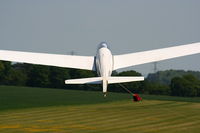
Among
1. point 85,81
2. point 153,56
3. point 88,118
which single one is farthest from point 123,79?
point 153,56

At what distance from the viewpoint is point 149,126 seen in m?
43.2

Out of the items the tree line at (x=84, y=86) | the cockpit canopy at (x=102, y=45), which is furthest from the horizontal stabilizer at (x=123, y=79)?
the tree line at (x=84, y=86)

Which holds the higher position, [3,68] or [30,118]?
[3,68]

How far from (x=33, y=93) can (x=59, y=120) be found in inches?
1410

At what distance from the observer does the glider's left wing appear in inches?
1911

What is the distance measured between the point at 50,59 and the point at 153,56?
10.2m

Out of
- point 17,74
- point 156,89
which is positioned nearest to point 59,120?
point 156,89

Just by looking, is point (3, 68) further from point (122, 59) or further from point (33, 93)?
point (122, 59)

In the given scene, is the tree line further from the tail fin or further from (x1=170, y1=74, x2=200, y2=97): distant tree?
the tail fin

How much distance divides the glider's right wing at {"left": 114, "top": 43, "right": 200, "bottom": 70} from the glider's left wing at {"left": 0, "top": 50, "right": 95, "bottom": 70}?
300 centimetres

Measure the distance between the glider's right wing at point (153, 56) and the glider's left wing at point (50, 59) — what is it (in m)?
3.00

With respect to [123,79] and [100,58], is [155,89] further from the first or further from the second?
[123,79]

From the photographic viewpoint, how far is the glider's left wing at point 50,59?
48.5 metres

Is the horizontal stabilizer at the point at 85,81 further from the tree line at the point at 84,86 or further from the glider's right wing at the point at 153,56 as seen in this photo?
the tree line at the point at 84,86
